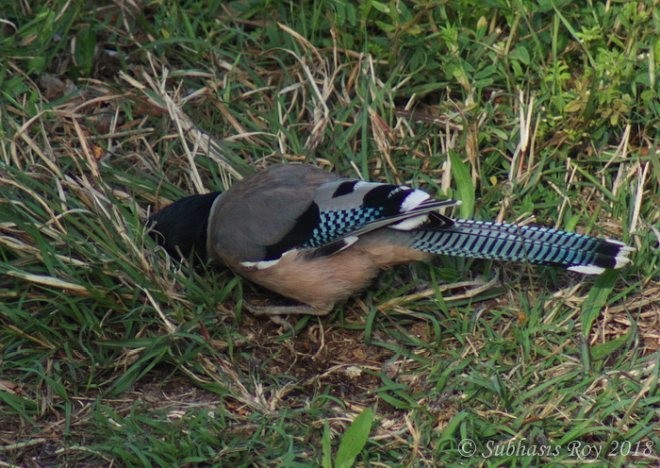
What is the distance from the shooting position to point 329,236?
6527mm

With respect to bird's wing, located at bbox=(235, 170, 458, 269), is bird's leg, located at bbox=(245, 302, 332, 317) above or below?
below

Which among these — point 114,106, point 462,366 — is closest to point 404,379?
point 462,366

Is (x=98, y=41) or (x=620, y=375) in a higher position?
(x=98, y=41)

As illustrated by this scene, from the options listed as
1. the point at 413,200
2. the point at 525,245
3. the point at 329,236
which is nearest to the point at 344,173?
the point at 329,236

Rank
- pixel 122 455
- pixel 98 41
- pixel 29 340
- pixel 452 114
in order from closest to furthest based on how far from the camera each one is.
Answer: pixel 122 455 → pixel 29 340 → pixel 452 114 → pixel 98 41

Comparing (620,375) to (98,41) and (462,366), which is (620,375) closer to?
(462,366)

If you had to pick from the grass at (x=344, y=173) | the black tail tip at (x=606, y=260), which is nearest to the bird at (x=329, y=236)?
the black tail tip at (x=606, y=260)

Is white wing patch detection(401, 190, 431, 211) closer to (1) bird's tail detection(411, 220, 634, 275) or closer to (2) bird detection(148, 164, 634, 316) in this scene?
(2) bird detection(148, 164, 634, 316)

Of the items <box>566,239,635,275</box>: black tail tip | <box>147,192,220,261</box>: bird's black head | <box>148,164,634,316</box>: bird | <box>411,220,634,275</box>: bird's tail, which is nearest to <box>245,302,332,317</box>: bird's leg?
<box>148,164,634,316</box>: bird

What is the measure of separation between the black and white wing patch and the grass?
1.29ft

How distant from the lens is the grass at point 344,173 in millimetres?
5695

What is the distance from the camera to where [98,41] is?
26.6 feet

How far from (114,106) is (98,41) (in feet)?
2.09

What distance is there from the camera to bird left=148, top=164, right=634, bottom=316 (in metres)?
6.36
